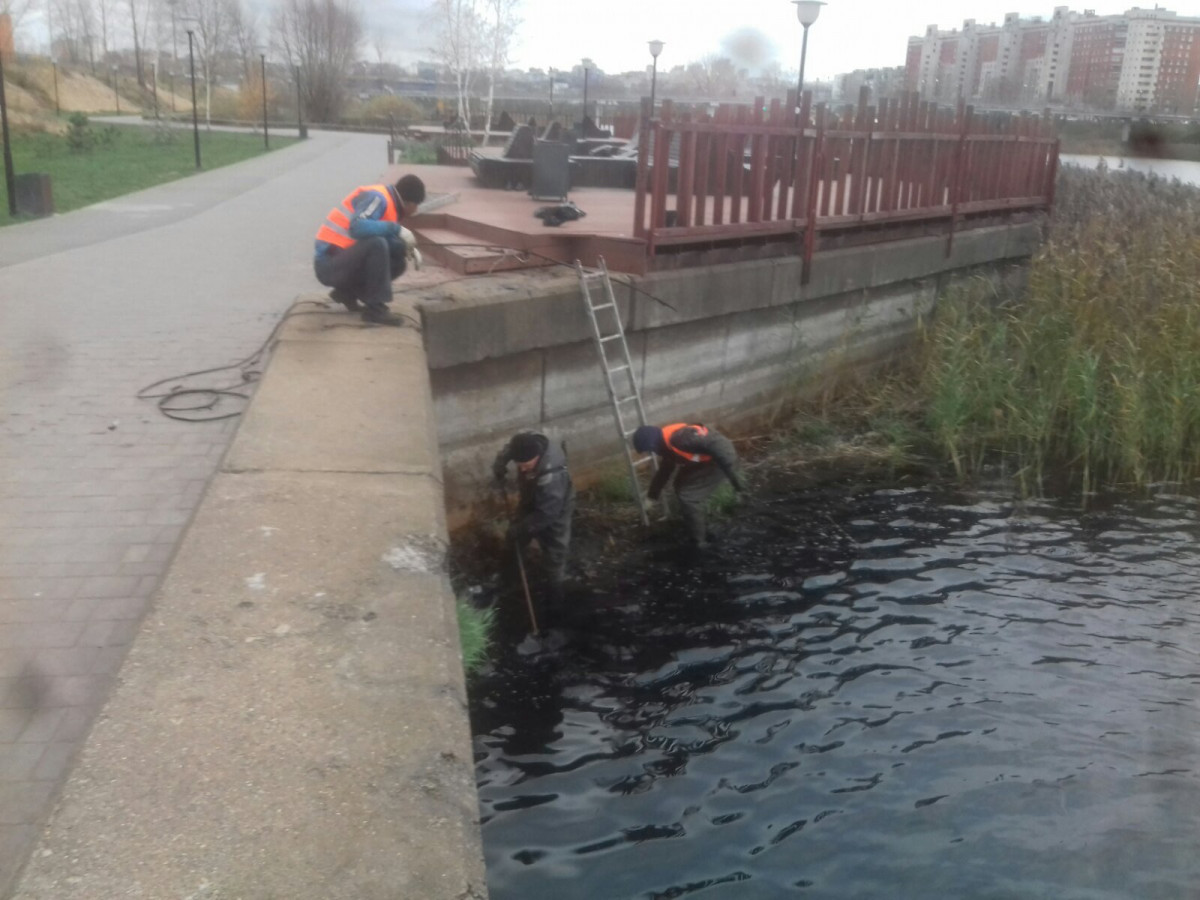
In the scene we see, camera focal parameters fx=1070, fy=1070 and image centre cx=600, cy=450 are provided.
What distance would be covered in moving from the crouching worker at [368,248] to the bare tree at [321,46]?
51.4 m

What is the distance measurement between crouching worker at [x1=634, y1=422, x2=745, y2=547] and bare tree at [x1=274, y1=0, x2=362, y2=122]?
2027 inches

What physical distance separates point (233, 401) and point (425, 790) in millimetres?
4729

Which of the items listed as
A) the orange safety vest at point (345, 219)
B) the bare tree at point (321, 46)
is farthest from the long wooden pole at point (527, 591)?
the bare tree at point (321, 46)

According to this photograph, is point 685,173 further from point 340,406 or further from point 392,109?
point 392,109

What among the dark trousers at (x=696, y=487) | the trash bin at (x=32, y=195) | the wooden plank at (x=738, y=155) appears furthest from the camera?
the trash bin at (x=32, y=195)

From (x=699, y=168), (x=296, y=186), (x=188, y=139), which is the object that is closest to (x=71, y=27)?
(x=188, y=139)

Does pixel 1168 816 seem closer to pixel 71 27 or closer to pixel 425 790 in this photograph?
pixel 425 790

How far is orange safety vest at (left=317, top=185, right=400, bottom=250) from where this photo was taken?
6.54 metres

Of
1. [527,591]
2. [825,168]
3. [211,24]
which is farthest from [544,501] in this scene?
[211,24]

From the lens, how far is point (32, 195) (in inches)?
595

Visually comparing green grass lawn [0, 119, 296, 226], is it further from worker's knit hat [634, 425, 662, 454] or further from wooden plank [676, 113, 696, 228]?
worker's knit hat [634, 425, 662, 454]

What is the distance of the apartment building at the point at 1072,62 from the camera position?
1795 cm

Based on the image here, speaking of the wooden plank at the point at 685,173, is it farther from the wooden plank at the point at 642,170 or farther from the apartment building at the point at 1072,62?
the apartment building at the point at 1072,62

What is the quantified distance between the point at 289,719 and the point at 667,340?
22.2 feet
